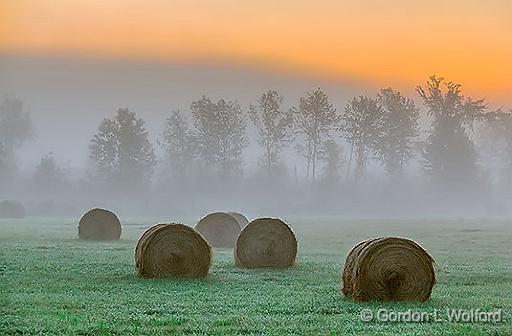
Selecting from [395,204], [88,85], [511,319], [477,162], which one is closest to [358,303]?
[511,319]

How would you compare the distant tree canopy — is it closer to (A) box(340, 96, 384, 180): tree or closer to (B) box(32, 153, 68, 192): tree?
(A) box(340, 96, 384, 180): tree

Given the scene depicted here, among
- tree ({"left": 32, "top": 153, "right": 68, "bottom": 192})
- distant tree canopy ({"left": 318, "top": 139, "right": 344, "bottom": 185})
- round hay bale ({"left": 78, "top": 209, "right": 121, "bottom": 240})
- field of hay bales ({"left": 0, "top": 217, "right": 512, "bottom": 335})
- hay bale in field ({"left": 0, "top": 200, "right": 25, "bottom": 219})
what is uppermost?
distant tree canopy ({"left": 318, "top": 139, "right": 344, "bottom": 185})

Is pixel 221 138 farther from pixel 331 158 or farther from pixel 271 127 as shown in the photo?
pixel 331 158

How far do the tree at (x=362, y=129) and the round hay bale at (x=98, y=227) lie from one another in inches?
952

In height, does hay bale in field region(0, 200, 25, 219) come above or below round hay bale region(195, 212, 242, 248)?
above

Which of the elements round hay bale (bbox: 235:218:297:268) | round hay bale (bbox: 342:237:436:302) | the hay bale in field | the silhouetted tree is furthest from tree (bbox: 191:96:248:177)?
round hay bale (bbox: 342:237:436:302)

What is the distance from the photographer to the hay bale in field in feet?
114

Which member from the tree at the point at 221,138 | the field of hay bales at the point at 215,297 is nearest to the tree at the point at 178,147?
the tree at the point at 221,138

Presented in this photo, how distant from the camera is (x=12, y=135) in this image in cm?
4434

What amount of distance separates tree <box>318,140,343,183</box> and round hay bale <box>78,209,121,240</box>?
25408 mm

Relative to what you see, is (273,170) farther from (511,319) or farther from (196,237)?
(511,319)

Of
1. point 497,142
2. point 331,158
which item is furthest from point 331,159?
point 497,142

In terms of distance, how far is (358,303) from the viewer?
9.41 metres

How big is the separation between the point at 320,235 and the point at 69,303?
1620cm
